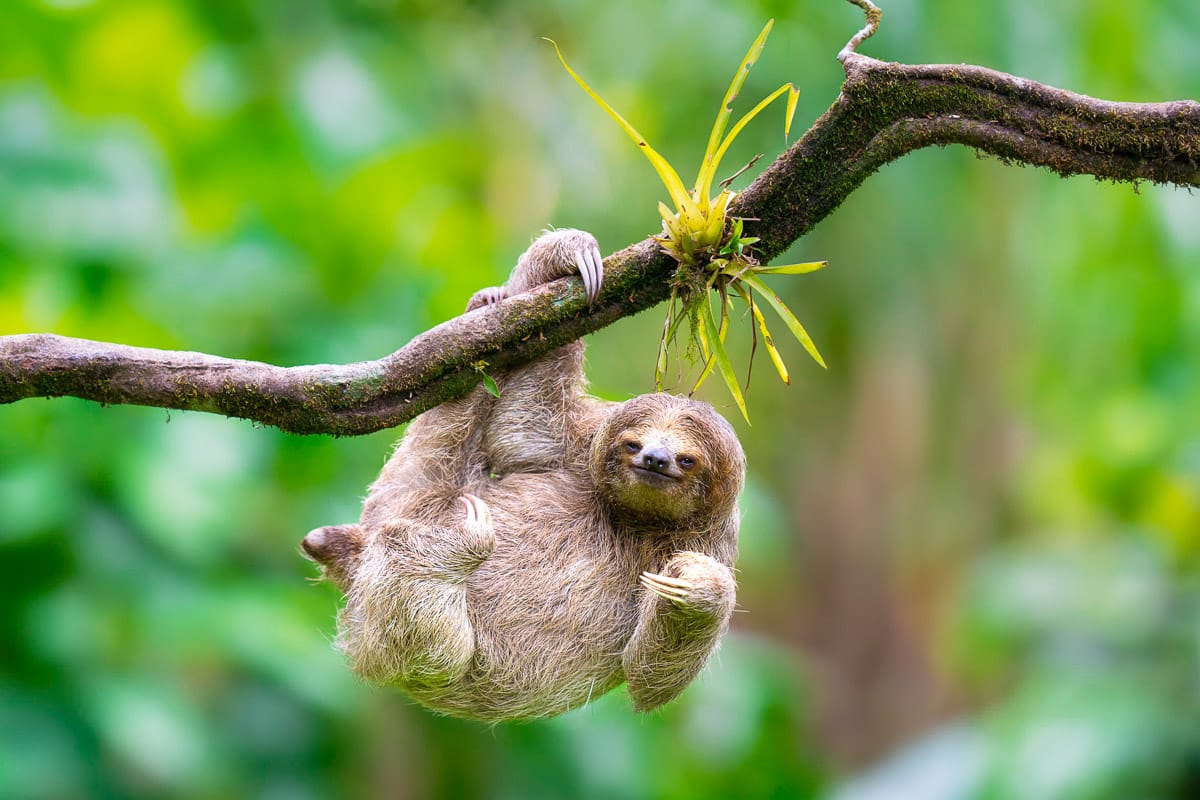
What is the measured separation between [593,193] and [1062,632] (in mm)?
6471

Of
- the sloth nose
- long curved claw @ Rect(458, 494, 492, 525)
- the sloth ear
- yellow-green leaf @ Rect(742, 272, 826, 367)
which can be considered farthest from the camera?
the sloth ear

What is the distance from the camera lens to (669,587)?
3.52 meters

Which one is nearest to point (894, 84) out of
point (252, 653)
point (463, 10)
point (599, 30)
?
point (252, 653)

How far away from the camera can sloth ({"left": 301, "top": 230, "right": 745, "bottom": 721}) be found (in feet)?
12.1

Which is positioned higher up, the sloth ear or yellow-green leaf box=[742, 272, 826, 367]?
yellow-green leaf box=[742, 272, 826, 367]

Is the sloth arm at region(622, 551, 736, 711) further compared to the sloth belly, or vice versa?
the sloth belly

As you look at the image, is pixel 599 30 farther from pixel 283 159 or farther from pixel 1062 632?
pixel 1062 632

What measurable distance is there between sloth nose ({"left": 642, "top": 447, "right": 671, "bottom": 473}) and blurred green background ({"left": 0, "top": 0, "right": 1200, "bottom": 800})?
15.1 ft

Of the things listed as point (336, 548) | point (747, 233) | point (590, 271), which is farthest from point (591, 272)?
point (336, 548)

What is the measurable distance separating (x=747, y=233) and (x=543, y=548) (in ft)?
4.33

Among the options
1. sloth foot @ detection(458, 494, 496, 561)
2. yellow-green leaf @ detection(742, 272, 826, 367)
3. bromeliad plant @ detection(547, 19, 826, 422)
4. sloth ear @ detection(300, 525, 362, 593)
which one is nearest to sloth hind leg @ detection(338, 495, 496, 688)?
sloth foot @ detection(458, 494, 496, 561)

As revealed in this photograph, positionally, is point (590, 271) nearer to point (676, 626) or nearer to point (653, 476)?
point (653, 476)

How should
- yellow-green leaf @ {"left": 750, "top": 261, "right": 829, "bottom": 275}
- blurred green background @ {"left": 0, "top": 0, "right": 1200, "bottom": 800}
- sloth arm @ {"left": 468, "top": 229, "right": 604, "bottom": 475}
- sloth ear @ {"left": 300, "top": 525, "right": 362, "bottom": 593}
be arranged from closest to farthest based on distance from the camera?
yellow-green leaf @ {"left": 750, "top": 261, "right": 829, "bottom": 275}, sloth ear @ {"left": 300, "top": 525, "right": 362, "bottom": 593}, sloth arm @ {"left": 468, "top": 229, "right": 604, "bottom": 475}, blurred green background @ {"left": 0, "top": 0, "right": 1200, "bottom": 800}

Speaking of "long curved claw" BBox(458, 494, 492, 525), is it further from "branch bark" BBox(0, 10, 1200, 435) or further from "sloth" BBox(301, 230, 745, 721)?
"branch bark" BBox(0, 10, 1200, 435)
